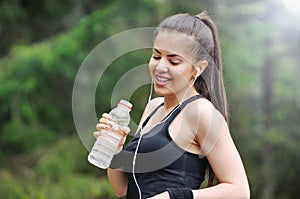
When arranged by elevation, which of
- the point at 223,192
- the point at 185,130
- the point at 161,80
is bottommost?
the point at 223,192

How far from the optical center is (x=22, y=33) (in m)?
7.23

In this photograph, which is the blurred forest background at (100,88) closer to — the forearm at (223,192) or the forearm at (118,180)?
the forearm at (118,180)

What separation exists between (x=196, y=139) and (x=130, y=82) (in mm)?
487

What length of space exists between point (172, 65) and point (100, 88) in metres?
4.66

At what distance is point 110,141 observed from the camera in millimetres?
1519

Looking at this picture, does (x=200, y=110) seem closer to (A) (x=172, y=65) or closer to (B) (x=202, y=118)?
(B) (x=202, y=118)

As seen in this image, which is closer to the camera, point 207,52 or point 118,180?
point 207,52

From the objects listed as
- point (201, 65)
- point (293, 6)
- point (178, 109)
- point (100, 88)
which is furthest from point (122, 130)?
point (293, 6)

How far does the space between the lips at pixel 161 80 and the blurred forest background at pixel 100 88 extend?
398 cm

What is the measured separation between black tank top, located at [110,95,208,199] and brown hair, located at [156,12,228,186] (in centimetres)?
6

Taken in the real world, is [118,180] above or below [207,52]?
below

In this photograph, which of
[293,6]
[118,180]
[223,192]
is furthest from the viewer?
[293,6]

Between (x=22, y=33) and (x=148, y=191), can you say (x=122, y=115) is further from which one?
(x=22, y=33)

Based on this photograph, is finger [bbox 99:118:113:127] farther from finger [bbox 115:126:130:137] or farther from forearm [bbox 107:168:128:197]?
forearm [bbox 107:168:128:197]
